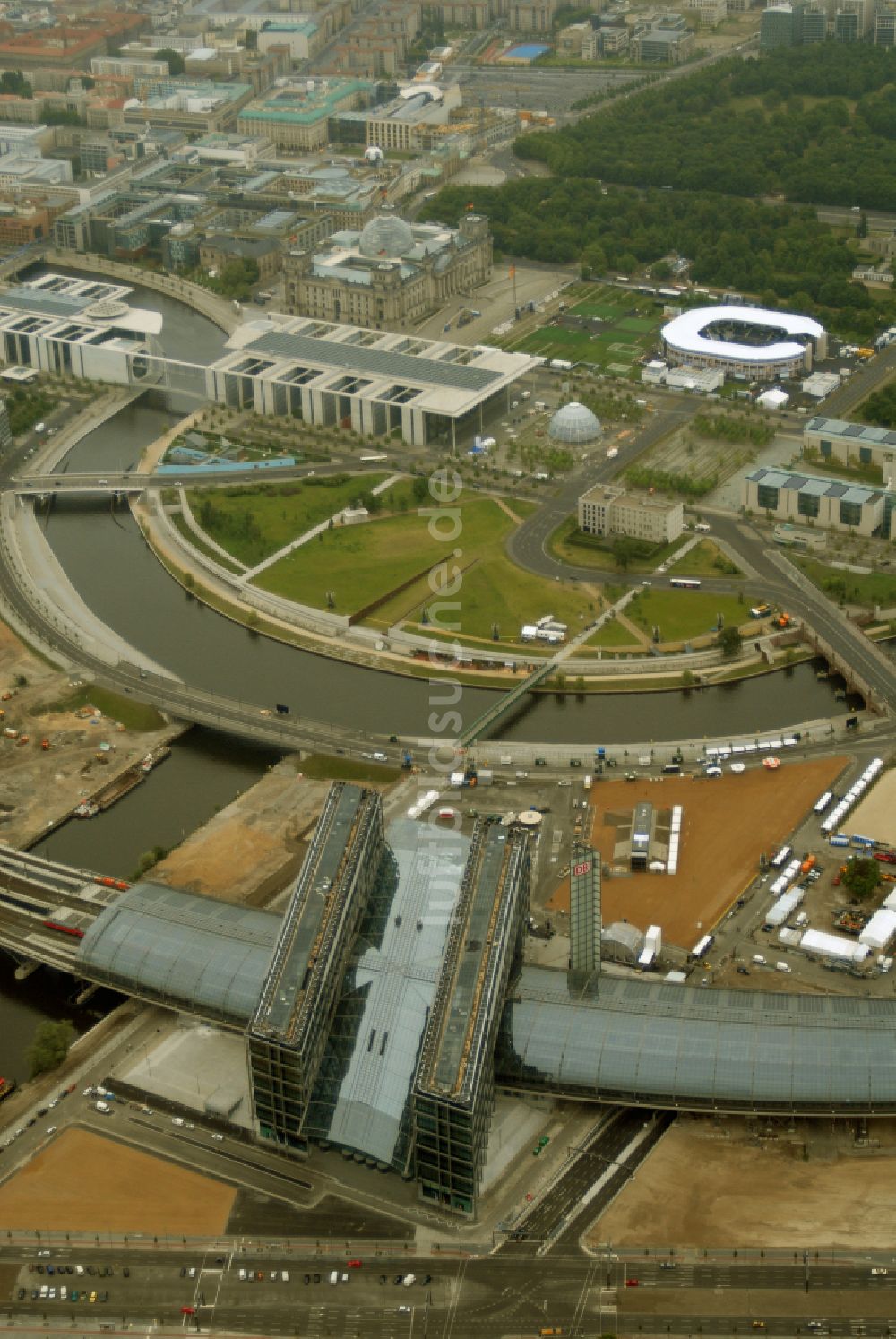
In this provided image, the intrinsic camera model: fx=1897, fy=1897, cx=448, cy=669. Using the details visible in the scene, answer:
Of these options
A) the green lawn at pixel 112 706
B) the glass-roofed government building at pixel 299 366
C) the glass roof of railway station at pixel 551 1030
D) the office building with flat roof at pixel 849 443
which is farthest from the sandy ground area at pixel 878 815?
the glass-roofed government building at pixel 299 366

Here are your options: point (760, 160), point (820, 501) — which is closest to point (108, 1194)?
point (820, 501)

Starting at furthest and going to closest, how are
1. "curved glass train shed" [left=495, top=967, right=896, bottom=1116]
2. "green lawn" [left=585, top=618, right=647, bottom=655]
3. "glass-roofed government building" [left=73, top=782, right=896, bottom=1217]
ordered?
"green lawn" [left=585, top=618, right=647, bottom=655] < "curved glass train shed" [left=495, top=967, right=896, bottom=1116] < "glass-roofed government building" [left=73, top=782, right=896, bottom=1217]

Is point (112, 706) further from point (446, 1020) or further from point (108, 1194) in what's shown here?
point (446, 1020)

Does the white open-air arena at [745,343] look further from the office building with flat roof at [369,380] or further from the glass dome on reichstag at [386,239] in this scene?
the glass dome on reichstag at [386,239]

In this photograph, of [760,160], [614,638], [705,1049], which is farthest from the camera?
[760,160]

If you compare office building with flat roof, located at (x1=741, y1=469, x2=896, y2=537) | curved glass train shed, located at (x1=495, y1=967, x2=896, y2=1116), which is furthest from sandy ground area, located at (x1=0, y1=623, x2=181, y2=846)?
office building with flat roof, located at (x1=741, y1=469, x2=896, y2=537)

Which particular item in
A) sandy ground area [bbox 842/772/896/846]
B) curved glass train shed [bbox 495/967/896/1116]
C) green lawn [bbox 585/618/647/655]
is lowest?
green lawn [bbox 585/618/647/655]

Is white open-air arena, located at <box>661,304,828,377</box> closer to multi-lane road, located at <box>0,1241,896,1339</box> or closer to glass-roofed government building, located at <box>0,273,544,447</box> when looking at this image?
glass-roofed government building, located at <box>0,273,544,447</box>
